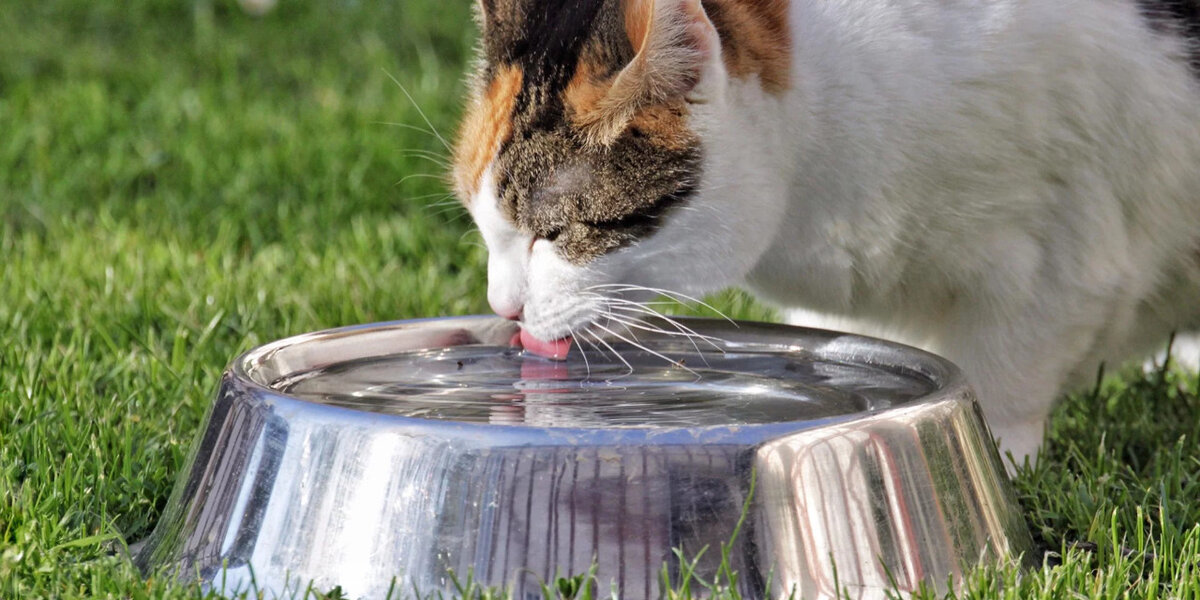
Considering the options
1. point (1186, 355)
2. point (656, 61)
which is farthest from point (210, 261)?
point (1186, 355)

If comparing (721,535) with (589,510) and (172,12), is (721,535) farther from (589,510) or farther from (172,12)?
(172,12)

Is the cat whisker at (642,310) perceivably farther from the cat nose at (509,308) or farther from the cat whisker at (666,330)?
the cat nose at (509,308)

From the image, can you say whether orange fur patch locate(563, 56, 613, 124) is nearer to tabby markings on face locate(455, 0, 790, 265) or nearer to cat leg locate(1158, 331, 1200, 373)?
tabby markings on face locate(455, 0, 790, 265)

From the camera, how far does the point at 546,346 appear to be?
1.73m

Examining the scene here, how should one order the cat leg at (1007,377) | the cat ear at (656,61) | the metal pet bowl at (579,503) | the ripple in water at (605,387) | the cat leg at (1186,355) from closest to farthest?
the metal pet bowl at (579,503), the cat ear at (656,61), the ripple in water at (605,387), the cat leg at (1007,377), the cat leg at (1186,355)

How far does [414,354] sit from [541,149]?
1.23ft

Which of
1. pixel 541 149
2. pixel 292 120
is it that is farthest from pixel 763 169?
pixel 292 120

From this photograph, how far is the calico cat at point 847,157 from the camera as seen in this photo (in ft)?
5.37

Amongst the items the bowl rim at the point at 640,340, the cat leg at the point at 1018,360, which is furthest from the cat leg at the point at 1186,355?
the bowl rim at the point at 640,340

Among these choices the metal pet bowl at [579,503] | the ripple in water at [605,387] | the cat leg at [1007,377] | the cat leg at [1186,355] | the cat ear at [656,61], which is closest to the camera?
the metal pet bowl at [579,503]

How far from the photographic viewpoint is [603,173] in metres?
1.64

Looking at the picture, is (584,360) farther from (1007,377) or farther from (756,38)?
(1007,377)

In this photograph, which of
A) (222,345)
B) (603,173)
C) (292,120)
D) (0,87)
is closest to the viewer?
(603,173)

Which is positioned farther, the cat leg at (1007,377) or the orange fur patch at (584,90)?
the cat leg at (1007,377)
